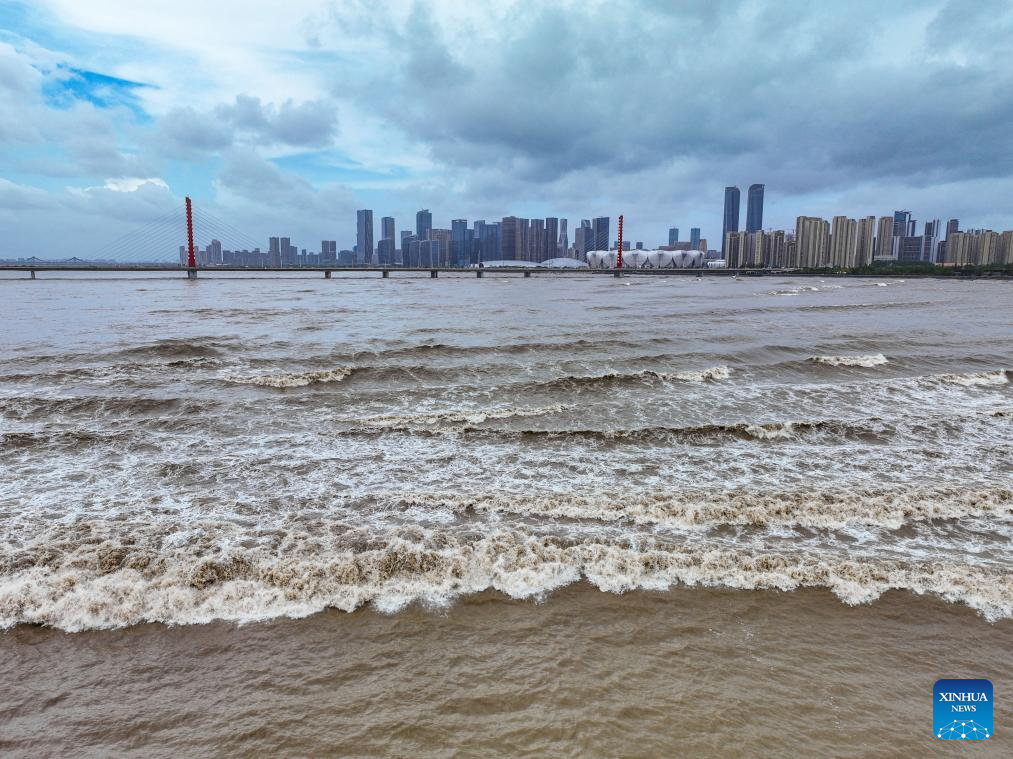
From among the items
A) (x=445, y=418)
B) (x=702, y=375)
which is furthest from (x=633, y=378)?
(x=445, y=418)

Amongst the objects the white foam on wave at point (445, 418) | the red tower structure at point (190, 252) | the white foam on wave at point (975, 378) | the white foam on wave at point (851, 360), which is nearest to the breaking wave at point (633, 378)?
the white foam on wave at point (445, 418)

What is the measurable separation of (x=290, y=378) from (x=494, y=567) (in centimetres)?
1096

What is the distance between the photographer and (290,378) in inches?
579

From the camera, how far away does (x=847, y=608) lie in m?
4.92

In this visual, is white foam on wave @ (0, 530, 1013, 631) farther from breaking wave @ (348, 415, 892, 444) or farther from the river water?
breaking wave @ (348, 415, 892, 444)

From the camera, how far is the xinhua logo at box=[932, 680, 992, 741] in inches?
141

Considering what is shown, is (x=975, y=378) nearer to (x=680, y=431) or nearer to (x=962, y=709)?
(x=680, y=431)

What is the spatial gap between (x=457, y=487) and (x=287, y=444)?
146 inches

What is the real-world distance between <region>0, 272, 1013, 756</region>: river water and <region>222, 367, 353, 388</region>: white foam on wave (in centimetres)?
108

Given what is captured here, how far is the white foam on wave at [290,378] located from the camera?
14266 mm

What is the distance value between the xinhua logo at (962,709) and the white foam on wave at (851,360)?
15.3 metres


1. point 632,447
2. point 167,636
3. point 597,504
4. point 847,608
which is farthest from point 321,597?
point 632,447

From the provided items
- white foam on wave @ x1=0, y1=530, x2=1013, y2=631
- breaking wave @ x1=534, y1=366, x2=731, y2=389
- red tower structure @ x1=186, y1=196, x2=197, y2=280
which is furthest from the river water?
red tower structure @ x1=186, y1=196, x2=197, y2=280

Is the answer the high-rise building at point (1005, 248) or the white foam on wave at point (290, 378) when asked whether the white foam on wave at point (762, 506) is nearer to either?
the white foam on wave at point (290, 378)
